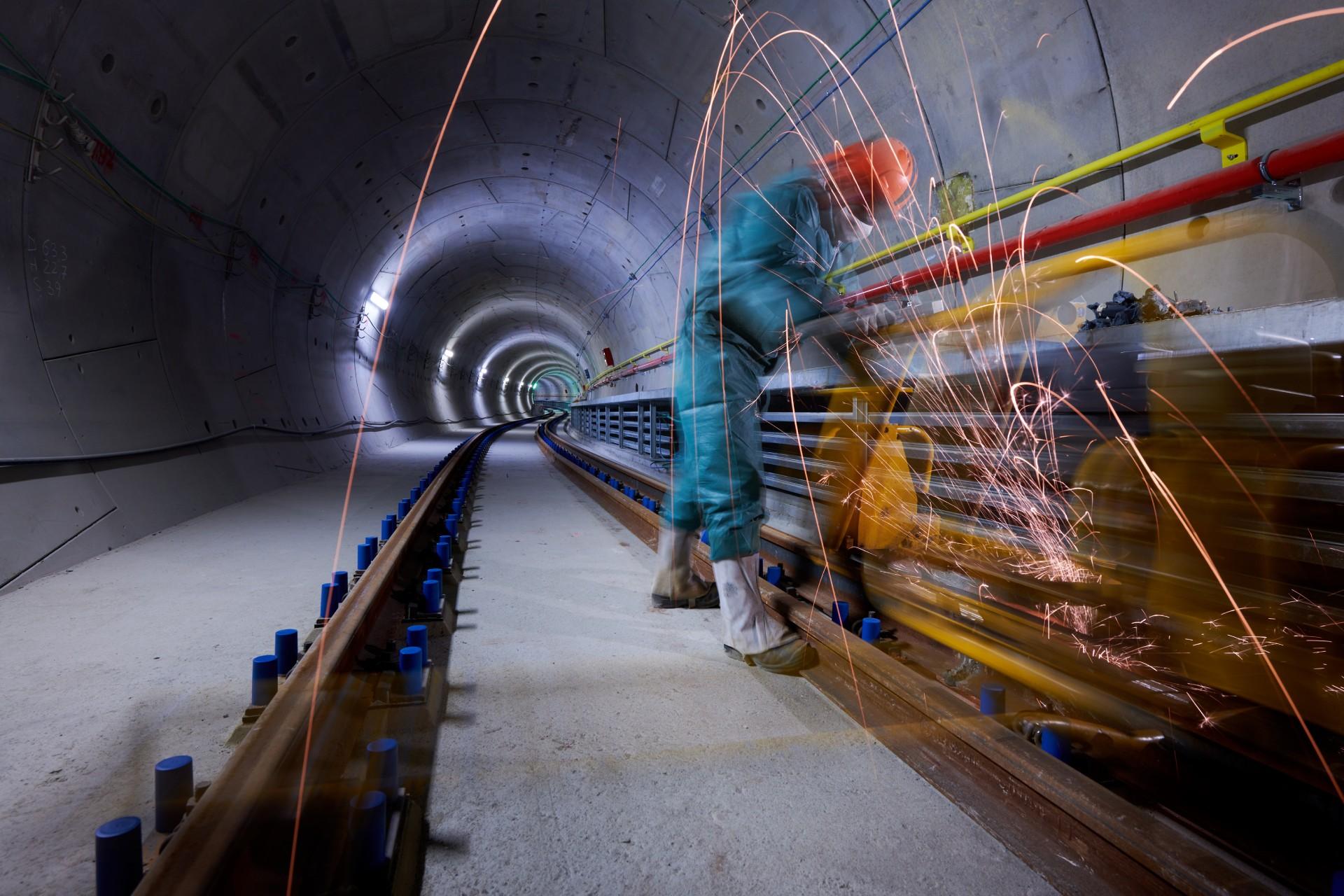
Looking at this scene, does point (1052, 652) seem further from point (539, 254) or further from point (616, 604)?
point (539, 254)

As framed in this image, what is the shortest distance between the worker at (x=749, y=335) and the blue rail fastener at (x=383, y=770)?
1303 millimetres

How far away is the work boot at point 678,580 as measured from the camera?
3215mm

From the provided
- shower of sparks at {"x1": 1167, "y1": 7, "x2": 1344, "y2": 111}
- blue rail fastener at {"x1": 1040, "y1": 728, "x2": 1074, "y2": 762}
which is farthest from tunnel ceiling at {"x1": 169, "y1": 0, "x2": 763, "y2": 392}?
blue rail fastener at {"x1": 1040, "y1": 728, "x2": 1074, "y2": 762}

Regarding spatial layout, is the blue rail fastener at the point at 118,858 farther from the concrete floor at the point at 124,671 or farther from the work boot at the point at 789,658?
the work boot at the point at 789,658

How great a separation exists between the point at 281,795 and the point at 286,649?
2.98 feet

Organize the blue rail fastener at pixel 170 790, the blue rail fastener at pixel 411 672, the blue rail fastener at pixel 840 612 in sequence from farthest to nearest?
1. the blue rail fastener at pixel 840 612
2. the blue rail fastener at pixel 411 672
3. the blue rail fastener at pixel 170 790

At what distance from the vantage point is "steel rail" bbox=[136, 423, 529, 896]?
3.75ft

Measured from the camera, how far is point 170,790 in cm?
143

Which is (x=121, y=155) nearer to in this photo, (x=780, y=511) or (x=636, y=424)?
(x=780, y=511)

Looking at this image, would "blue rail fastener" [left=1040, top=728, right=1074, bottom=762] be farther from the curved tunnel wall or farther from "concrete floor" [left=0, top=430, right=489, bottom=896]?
the curved tunnel wall

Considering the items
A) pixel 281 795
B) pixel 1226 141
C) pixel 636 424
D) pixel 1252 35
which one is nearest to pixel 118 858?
pixel 281 795

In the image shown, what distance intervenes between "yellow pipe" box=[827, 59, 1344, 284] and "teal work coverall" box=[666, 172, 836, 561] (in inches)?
9.4

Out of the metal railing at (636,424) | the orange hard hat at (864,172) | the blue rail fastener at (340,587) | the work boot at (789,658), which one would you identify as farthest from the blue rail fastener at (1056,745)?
the metal railing at (636,424)

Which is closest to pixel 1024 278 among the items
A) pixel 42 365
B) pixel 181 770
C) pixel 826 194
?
pixel 826 194
